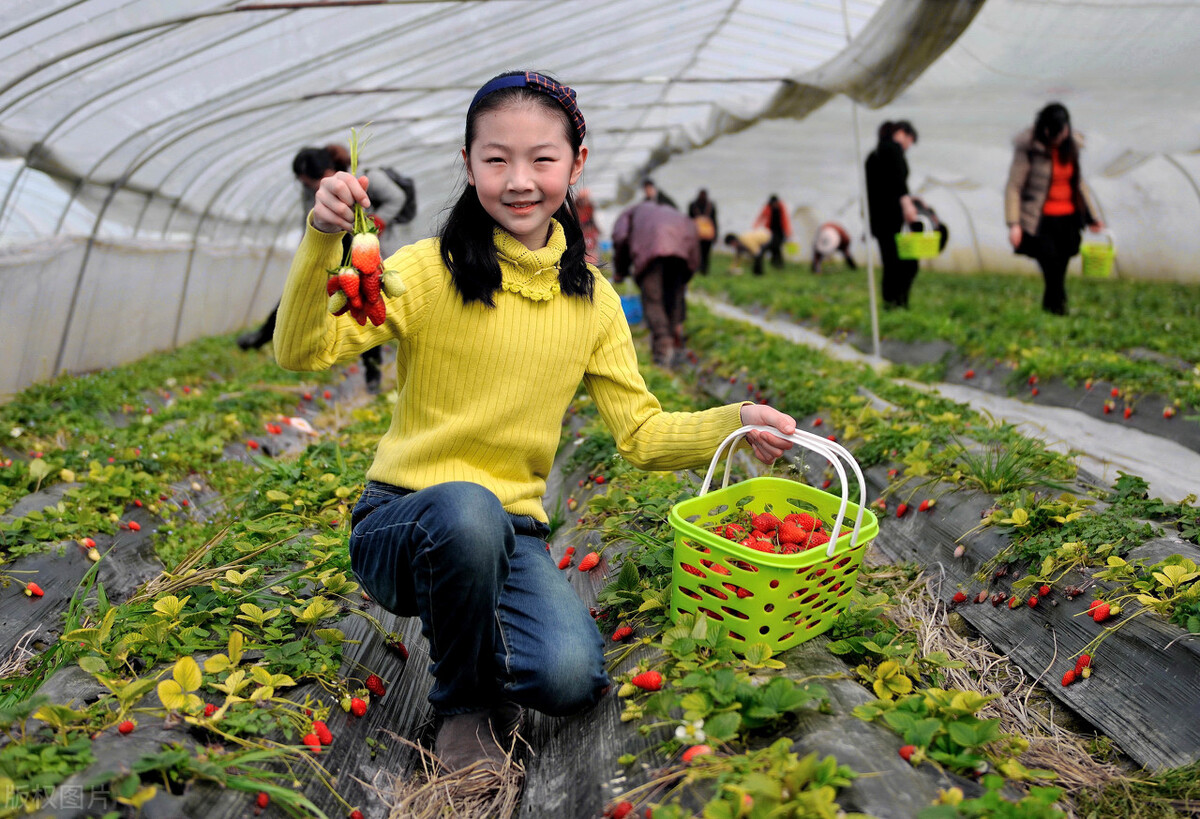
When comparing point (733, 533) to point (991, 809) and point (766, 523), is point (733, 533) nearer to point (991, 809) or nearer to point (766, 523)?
point (766, 523)

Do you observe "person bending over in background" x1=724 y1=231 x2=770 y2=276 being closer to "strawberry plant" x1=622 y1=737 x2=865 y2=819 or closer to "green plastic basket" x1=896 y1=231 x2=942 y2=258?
"green plastic basket" x1=896 y1=231 x2=942 y2=258

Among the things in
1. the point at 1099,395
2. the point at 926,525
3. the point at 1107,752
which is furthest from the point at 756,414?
the point at 1099,395

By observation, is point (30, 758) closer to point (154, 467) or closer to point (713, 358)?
point (154, 467)

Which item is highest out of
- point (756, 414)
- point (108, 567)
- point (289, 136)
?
point (289, 136)

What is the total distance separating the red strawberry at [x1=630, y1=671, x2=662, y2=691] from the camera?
202 centimetres

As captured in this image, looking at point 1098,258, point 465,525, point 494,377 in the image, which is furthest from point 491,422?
point 1098,258

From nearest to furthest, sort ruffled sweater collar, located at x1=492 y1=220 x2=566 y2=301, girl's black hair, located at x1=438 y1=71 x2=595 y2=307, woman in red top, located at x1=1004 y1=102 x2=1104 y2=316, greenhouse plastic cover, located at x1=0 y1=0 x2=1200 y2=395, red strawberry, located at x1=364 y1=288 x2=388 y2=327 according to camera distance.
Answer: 1. red strawberry, located at x1=364 y1=288 x2=388 y2=327
2. girl's black hair, located at x1=438 y1=71 x2=595 y2=307
3. ruffled sweater collar, located at x1=492 y1=220 x2=566 y2=301
4. greenhouse plastic cover, located at x1=0 y1=0 x2=1200 y2=395
5. woman in red top, located at x1=1004 y1=102 x2=1104 y2=316

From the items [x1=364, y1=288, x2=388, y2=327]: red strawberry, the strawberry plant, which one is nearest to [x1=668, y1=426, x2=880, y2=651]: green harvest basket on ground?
the strawberry plant

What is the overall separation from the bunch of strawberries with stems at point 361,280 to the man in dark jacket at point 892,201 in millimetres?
7056

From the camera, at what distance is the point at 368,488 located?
2258 mm

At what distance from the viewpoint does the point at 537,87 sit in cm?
208

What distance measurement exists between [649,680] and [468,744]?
499 millimetres

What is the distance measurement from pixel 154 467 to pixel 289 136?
5.71 m

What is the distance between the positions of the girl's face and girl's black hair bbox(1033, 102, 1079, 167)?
587cm
